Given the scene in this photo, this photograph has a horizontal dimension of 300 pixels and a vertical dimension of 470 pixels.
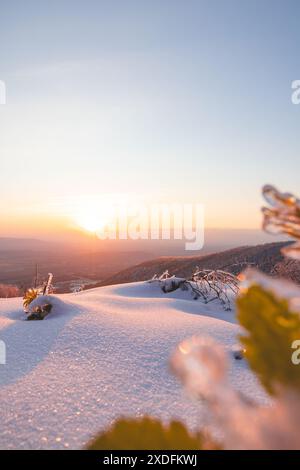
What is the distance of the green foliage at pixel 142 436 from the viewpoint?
0.40m

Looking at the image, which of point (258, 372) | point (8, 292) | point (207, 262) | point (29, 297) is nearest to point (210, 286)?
point (29, 297)

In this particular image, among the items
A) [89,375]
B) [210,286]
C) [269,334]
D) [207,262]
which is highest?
[269,334]

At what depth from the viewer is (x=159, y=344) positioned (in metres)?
2.54

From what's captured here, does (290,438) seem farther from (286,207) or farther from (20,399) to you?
(20,399)

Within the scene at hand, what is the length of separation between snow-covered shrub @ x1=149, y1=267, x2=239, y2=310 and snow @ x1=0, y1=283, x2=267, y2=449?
198 cm

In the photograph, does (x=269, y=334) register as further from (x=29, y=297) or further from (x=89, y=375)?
(x=29, y=297)

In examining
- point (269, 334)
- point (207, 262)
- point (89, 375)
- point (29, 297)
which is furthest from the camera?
point (207, 262)

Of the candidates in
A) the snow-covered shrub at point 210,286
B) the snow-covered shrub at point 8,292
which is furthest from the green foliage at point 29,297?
the snow-covered shrub at point 8,292

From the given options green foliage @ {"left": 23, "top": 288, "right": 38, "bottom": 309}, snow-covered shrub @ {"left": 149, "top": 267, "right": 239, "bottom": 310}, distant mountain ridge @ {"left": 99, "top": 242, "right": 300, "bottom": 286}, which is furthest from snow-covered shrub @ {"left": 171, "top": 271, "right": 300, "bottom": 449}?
distant mountain ridge @ {"left": 99, "top": 242, "right": 300, "bottom": 286}

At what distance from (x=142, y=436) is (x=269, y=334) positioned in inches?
6.7

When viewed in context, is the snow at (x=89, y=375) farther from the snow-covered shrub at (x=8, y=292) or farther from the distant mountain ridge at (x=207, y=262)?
the distant mountain ridge at (x=207, y=262)

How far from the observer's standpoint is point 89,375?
75.9 inches
